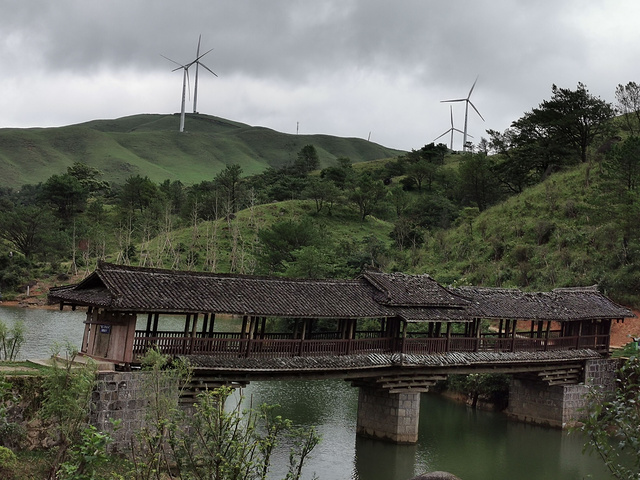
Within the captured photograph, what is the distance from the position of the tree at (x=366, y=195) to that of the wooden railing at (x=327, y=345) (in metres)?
50.4

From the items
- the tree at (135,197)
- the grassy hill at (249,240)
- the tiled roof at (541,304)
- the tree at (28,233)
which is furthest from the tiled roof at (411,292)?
the tree at (135,197)

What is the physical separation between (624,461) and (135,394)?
19669 millimetres

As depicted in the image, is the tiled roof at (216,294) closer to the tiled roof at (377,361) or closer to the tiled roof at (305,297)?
the tiled roof at (305,297)

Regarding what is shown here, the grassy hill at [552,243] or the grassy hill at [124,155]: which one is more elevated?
the grassy hill at [124,155]

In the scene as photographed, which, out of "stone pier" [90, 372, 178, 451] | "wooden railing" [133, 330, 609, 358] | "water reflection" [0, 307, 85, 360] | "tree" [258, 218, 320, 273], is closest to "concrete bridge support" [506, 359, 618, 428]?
"wooden railing" [133, 330, 609, 358]

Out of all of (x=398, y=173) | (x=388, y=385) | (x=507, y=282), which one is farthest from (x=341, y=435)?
(x=398, y=173)

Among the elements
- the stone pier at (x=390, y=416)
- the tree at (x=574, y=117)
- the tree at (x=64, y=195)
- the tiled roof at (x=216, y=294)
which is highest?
the tree at (x=574, y=117)

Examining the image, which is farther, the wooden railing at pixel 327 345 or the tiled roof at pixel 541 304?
the tiled roof at pixel 541 304

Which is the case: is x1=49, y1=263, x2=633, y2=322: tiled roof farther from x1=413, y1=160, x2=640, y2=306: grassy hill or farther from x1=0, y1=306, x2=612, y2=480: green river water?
x1=413, y1=160, x2=640, y2=306: grassy hill

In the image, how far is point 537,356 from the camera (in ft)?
106

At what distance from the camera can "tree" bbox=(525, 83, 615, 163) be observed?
218 feet

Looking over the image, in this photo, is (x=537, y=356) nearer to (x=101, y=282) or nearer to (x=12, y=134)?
(x=101, y=282)

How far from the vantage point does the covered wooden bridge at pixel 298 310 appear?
69.5ft

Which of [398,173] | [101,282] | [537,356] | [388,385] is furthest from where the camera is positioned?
[398,173]
